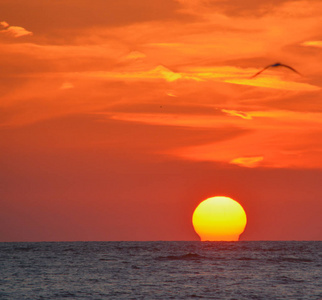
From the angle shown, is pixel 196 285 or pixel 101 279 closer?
pixel 196 285

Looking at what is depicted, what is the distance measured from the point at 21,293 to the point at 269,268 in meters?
37.2

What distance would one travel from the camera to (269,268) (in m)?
77.6

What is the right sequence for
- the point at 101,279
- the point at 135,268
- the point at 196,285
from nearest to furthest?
the point at 196,285
the point at 101,279
the point at 135,268

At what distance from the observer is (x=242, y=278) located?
2426 inches

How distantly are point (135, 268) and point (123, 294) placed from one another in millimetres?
28965

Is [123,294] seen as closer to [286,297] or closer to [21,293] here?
[21,293]

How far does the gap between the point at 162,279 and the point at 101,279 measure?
18.5 feet

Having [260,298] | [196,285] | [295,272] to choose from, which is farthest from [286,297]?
[295,272]

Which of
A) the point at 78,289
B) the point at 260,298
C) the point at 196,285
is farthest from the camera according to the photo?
the point at 196,285

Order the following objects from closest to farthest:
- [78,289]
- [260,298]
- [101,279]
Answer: [260,298], [78,289], [101,279]

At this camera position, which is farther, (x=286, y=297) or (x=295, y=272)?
(x=295, y=272)

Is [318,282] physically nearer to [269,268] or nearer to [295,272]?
[295,272]

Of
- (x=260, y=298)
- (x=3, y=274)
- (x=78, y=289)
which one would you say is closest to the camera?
(x=260, y=298)

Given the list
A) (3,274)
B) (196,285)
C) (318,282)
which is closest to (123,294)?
(196,285)
